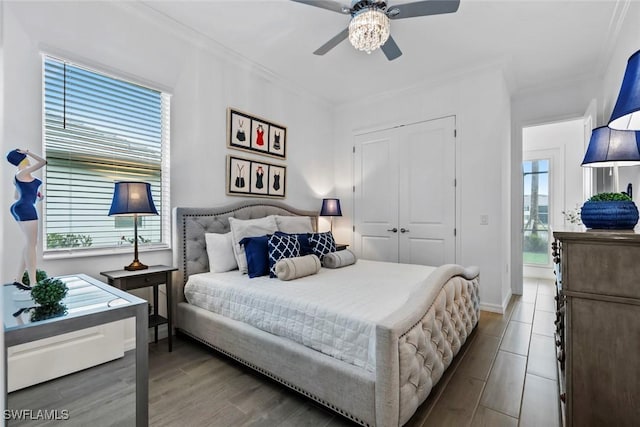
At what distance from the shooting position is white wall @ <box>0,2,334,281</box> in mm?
2029

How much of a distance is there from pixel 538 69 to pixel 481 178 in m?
1.49

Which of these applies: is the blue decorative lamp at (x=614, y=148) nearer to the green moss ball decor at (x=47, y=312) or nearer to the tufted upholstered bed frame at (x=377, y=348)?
the tufted upholstered bed frame at (x=377, y=348)

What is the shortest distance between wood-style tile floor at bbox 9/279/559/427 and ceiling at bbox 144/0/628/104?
2871mm

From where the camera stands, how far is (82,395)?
5.76 feet

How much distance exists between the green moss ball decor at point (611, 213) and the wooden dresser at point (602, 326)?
33 cm

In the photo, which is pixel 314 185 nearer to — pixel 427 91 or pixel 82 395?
pixel 427 91

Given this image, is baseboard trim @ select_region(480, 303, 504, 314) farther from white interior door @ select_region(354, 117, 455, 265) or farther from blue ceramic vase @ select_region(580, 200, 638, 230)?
blue ceramic vase @ select_region(580, 200, 638, 230)

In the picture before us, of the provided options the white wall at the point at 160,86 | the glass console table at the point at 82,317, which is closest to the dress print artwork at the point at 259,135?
the white wall at the point at 160,86

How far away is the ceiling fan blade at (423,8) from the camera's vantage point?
80.7 inches

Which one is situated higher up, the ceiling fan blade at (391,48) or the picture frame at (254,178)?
the ceiling fan blade at (391,48)

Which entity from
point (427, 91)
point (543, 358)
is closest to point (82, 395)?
point (543, 358)

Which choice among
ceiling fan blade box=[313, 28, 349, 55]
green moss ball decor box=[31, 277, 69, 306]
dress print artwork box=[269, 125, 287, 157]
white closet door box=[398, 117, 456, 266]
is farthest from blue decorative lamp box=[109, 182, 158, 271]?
white closet door box=[398, 117, 456, 266]

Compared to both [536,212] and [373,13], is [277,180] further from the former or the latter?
[536,212]

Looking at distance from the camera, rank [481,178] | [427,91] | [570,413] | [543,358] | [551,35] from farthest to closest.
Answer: [427,91] < [481,178] < [551,35] < [543,358] < [570,413]
